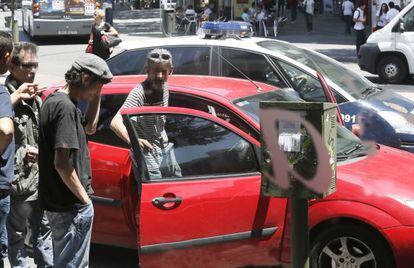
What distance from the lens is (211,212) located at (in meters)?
4.19

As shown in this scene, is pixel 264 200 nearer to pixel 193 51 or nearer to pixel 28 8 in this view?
pixel 193 51

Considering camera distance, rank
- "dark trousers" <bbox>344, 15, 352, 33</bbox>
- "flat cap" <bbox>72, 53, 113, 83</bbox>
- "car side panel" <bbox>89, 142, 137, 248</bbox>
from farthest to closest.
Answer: "dark trousers" <bbox>344, 15, 352, 33</bbox> < "car side panel" <bbox>89, 142, 137, 248</bbox> < "flat cap" <bbox>72, 53, 113, 83</bbox>

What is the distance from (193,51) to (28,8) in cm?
1872

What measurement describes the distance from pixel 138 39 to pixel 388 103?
18485mm

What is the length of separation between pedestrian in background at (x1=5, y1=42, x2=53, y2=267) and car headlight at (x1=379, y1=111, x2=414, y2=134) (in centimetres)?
385

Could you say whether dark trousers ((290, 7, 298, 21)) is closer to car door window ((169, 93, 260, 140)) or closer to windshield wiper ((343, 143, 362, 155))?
car door window ((169, 93, 260, 140))

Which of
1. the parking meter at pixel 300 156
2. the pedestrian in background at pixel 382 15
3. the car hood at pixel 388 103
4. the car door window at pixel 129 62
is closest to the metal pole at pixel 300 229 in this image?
the parking meter at pixel 300 156

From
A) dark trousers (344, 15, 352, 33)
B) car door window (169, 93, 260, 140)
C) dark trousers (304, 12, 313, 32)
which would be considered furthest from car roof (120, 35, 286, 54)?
dark trousers (304, 12, 313, 32)

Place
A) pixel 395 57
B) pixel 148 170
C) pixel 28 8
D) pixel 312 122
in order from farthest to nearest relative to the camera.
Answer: pixel 28 8 → pixel 395 57 → pixel 148 170 → pixel 312 122

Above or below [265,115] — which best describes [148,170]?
below

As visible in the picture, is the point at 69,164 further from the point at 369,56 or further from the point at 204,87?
the point at 369,56

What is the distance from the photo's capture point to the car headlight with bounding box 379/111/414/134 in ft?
22.2

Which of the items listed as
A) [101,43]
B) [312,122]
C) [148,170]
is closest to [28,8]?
[101,43]

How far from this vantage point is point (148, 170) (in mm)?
4410
